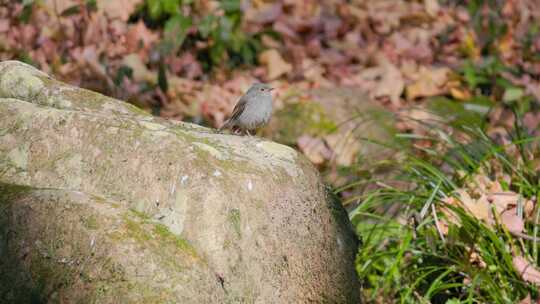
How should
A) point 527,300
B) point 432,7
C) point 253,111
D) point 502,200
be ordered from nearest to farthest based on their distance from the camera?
point 527,300 < point 502,200 < point 253,111 < point 432,7

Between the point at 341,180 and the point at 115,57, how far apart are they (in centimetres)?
235

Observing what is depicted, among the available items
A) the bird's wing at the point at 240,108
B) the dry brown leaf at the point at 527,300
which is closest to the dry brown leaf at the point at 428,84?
the bird's wing at the point at 240,108

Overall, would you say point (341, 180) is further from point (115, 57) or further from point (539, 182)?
point (115, 57)

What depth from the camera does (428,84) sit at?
21.5ft

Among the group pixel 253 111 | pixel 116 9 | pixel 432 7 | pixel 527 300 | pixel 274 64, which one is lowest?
pixel 274 64

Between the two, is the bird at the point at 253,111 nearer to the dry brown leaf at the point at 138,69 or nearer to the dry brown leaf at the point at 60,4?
the dry brown leaf at the point at 138,69

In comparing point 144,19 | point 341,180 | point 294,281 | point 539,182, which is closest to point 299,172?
point 294,281

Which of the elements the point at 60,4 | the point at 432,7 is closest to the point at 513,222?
the point at 60,4

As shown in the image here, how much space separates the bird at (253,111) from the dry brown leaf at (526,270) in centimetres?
146

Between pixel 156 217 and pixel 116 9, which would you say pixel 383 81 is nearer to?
pixel 116 9

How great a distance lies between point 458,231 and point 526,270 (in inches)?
13.6

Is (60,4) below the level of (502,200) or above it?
below

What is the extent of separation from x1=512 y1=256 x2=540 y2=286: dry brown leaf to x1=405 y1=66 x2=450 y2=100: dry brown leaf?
3000 mm

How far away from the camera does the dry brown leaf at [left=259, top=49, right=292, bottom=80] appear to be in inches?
260
